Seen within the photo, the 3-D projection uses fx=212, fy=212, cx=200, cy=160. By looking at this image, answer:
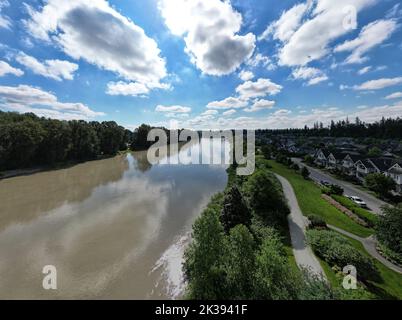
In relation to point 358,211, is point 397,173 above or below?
above

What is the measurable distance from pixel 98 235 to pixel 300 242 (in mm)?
16442

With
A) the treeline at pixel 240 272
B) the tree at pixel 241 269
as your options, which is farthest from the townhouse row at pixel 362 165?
the tree at pixel 241 269

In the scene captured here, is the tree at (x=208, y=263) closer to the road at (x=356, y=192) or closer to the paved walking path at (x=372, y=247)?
the paved walking path at (x=372, y=247)

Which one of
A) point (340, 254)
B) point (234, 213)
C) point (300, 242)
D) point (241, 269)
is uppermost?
point (234, 213)

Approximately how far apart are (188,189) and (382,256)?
869 inches

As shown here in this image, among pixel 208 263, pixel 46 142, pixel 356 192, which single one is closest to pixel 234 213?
pixel 208 263

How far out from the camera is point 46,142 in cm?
4784

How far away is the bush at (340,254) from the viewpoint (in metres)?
12.3

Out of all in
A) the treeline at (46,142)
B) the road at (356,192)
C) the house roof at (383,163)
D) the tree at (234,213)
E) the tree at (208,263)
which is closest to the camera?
the tree at (208,263)

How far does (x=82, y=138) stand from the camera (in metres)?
58.1

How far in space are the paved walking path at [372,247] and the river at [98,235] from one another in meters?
13.5

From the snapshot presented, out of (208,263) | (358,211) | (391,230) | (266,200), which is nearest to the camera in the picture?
(208,263)

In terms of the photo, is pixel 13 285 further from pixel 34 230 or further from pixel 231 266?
pixel 231 266

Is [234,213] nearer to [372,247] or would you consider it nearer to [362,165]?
[372,247]
